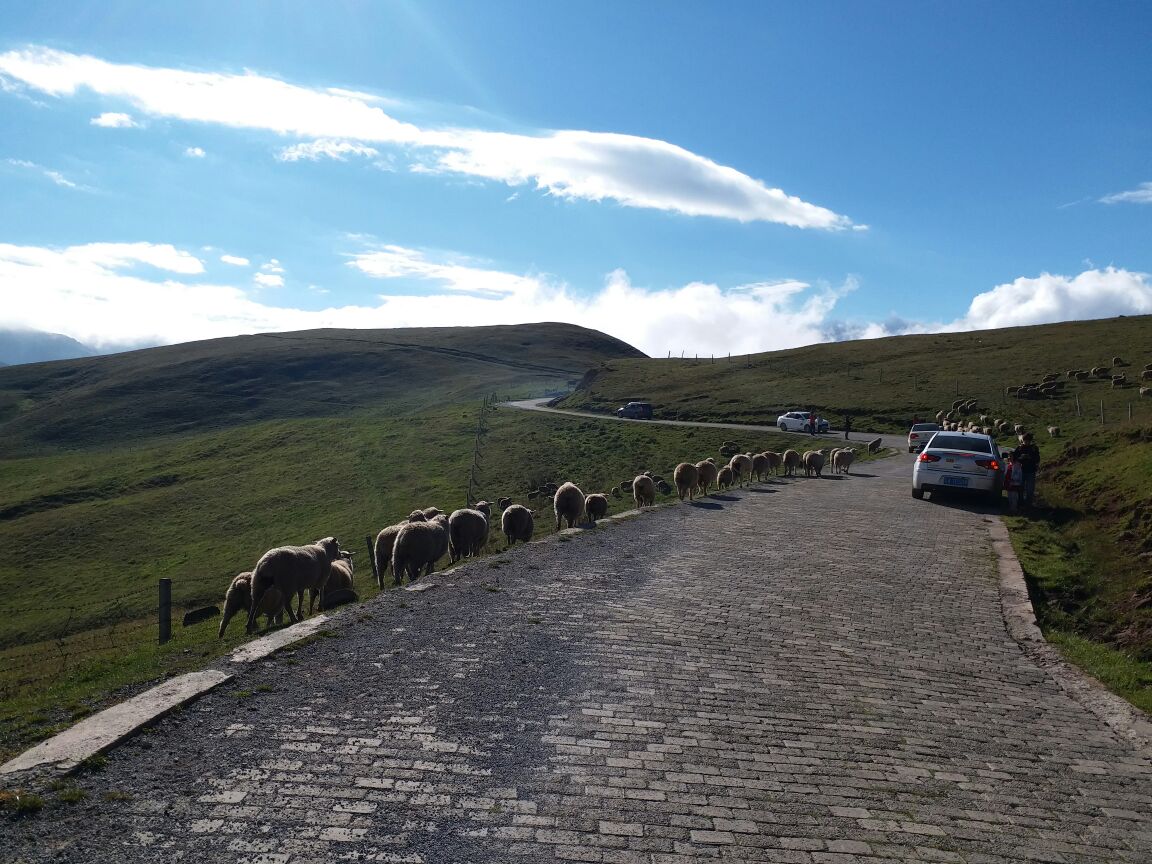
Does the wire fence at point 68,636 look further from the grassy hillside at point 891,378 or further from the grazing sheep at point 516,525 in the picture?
the grassy hillside at point 891,378

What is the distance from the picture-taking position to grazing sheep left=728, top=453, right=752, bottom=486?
30984 millimetres

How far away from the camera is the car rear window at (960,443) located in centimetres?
2299

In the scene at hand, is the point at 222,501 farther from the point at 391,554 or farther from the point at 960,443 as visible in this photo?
the point at 960,443

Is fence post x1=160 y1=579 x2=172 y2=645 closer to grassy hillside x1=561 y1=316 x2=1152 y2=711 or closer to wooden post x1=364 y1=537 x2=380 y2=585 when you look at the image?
wooden post x1=364 y1=537 x2=380 y2=585

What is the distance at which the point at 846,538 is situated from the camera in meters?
16.8

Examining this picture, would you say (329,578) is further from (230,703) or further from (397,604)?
(230,703)

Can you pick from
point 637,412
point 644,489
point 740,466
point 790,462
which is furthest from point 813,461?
point 637,412

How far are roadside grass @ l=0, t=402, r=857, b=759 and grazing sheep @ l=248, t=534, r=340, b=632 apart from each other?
207cm

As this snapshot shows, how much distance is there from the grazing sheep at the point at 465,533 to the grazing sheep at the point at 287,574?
3715 millimetres

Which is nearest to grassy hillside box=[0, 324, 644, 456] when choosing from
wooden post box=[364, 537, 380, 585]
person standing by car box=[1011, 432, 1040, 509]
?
wooden post box=[364, 537, 380, 585]

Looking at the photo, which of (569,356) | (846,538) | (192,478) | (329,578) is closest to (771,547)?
(846,538)

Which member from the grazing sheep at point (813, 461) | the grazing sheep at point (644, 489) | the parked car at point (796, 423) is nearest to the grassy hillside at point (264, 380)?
the parked car at point (796, 423)

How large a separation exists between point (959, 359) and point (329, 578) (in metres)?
77.9

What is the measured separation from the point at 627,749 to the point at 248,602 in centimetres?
1210
